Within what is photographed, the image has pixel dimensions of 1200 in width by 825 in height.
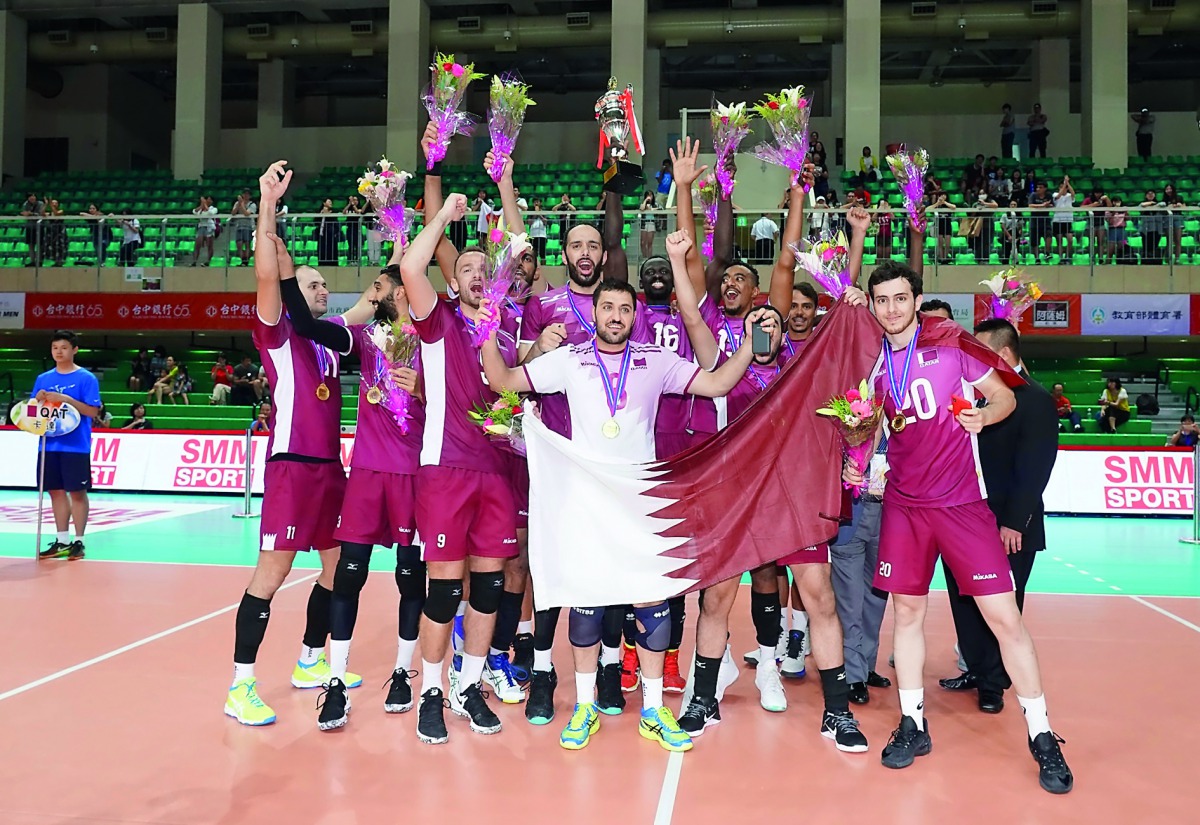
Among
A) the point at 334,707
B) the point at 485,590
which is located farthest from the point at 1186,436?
the point at 334,707

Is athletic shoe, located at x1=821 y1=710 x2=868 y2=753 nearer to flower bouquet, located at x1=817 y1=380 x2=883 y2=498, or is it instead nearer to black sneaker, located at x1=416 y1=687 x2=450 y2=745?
flower bouquet, located at x1=817 y1=380 x2=883 y2=498

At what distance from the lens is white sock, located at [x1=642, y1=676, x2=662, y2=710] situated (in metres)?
4.37

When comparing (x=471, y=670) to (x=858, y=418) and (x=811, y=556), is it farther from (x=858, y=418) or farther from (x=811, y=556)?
(x=858, y=418)

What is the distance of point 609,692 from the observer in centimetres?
480

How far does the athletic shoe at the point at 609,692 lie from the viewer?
4.73 metres

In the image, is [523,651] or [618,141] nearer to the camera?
[618,141]

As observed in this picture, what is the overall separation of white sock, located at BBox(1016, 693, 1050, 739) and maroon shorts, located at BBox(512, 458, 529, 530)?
249 cm

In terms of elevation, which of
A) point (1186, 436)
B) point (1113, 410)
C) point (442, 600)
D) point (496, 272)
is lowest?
Answer: point (442, 600)

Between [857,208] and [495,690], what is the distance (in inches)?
127

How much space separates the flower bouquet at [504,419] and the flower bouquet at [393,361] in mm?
482

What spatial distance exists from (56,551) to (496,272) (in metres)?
6.63

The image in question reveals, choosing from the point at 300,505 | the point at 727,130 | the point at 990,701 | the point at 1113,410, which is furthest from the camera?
the point at 1113,410

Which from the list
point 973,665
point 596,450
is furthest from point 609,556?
point 973,665

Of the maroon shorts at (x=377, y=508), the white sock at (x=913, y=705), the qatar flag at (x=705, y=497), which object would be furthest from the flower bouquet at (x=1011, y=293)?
the maroon shorts at (x=377, y=508)
